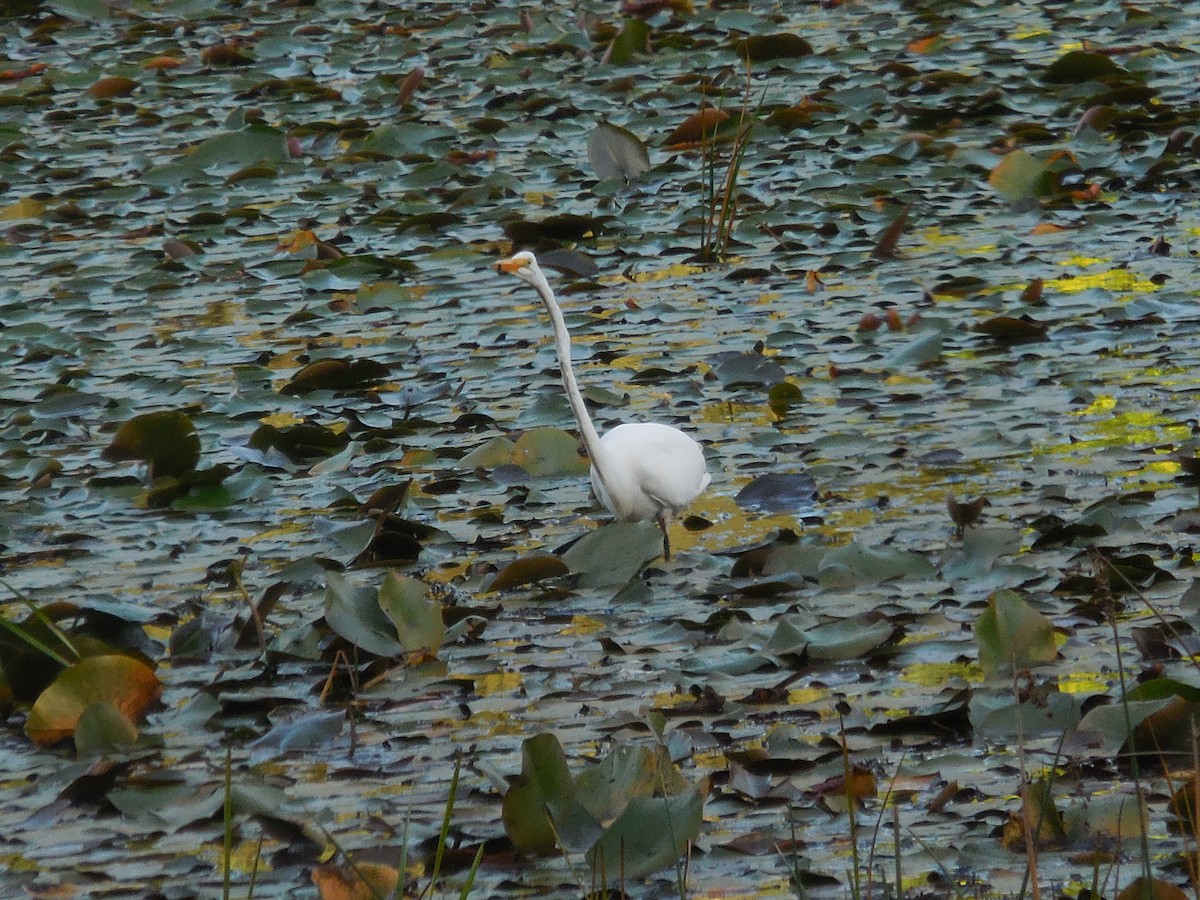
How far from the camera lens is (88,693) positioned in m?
3.59

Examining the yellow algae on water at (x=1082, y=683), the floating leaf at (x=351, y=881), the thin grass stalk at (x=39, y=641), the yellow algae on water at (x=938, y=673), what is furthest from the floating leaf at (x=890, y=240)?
the floating leaf at (x=351, y=881)

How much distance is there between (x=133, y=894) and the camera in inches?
117

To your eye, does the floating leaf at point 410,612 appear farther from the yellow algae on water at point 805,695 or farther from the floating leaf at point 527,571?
the yellow algae on water at point 805,695

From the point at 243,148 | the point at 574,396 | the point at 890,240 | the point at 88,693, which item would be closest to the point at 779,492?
the point at 574,396

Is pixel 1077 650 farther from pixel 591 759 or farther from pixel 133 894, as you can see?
pixel 133 894

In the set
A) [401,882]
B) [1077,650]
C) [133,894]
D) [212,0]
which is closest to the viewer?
[401,882]

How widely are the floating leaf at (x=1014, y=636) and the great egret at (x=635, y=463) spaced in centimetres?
116

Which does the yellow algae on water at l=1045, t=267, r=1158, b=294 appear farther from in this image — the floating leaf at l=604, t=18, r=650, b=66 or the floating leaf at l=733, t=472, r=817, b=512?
the floating leaf at l=604, t=18, r=650, b=66

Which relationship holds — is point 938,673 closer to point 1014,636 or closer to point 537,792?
point 1014,636

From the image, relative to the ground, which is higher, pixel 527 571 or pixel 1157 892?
pixel 1157 892

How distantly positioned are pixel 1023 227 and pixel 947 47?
10.6 ft

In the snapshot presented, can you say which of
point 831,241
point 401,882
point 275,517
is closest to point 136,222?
point 831,241

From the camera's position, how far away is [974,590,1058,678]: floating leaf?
3447mm

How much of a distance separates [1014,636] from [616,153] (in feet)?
16.4
